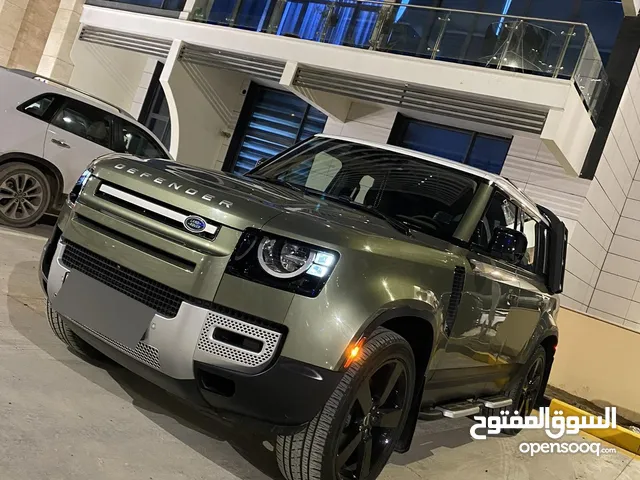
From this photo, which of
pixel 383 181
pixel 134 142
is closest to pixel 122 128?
pixel 134 142

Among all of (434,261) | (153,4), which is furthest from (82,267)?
(153,4)

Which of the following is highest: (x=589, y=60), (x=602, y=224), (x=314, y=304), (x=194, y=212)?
(x=589, y=60)

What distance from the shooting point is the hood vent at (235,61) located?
34.3 feet

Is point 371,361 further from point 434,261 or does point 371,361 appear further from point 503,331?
point 503,331

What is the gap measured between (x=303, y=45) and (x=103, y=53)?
6.52 metres

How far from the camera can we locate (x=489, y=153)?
34.3 feet

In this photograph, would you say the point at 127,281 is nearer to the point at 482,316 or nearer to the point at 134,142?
the point at 482,316

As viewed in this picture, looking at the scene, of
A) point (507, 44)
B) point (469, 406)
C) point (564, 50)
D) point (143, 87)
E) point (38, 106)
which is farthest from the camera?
point (143, 87)

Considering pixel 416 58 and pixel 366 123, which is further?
pixel 366 123

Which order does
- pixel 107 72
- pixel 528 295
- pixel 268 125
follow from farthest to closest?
pixel 107 72
pixel 268 125
pixel 528 295

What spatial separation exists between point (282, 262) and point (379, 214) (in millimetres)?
988

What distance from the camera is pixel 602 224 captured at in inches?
424

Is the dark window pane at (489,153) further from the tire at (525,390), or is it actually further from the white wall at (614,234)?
the tire at (525,390)

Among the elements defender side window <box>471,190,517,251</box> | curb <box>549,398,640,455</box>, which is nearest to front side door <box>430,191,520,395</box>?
defender side window <box>471,190,517,251</box>
